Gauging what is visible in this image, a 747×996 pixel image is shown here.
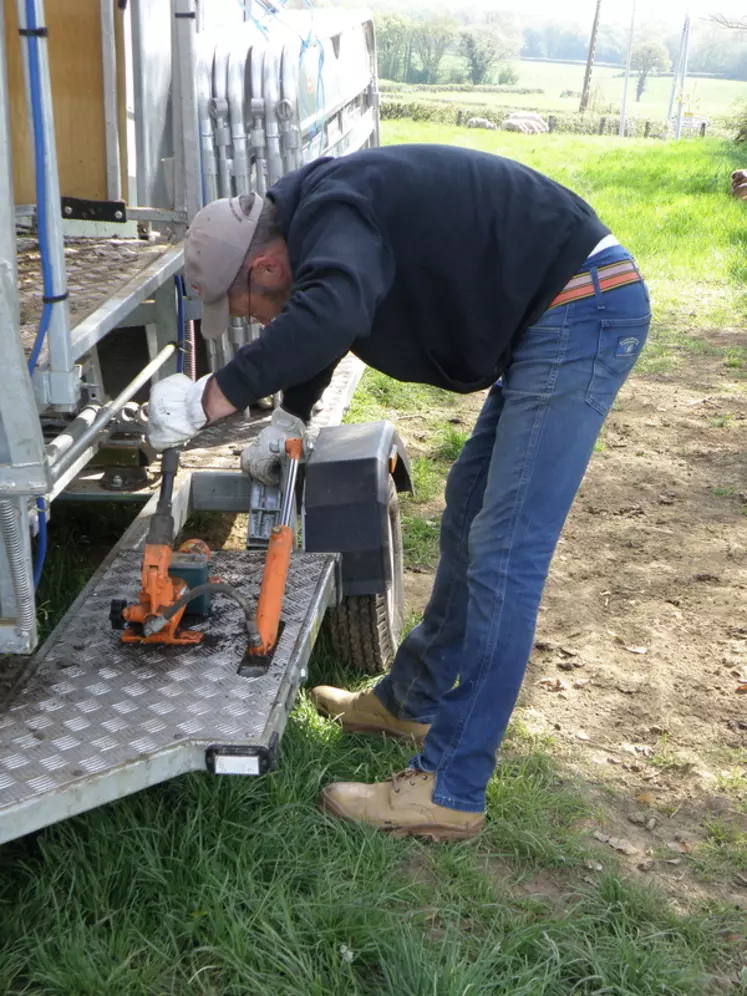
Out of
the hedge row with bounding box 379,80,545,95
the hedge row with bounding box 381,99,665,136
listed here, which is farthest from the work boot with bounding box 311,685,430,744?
the hedge row with bounding box 379,80,545,95

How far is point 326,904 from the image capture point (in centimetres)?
276

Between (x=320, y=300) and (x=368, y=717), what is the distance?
1631 mm

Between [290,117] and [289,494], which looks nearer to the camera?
[289,494]

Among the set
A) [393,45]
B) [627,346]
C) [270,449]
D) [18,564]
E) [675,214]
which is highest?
[627,346]

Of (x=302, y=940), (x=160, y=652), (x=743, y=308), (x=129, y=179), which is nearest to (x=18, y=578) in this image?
(x=160, y=652)

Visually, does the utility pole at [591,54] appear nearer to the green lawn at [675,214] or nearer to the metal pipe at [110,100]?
the green lawn at [675,214]

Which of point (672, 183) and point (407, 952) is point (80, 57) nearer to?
point (407, 952)

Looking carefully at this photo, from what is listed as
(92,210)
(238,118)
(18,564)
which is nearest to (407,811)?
(18,564)

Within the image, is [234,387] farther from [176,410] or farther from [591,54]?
[591,54]

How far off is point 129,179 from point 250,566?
1450mm

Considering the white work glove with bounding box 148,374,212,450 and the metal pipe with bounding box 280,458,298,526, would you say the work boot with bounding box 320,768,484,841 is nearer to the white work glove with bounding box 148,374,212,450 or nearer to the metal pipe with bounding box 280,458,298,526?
the metal pipe with bounding box 280,458,298,526

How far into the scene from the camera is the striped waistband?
9.40ft

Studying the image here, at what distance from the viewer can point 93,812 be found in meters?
3.03

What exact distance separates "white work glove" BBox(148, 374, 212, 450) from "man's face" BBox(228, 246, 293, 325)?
0.78 ft
